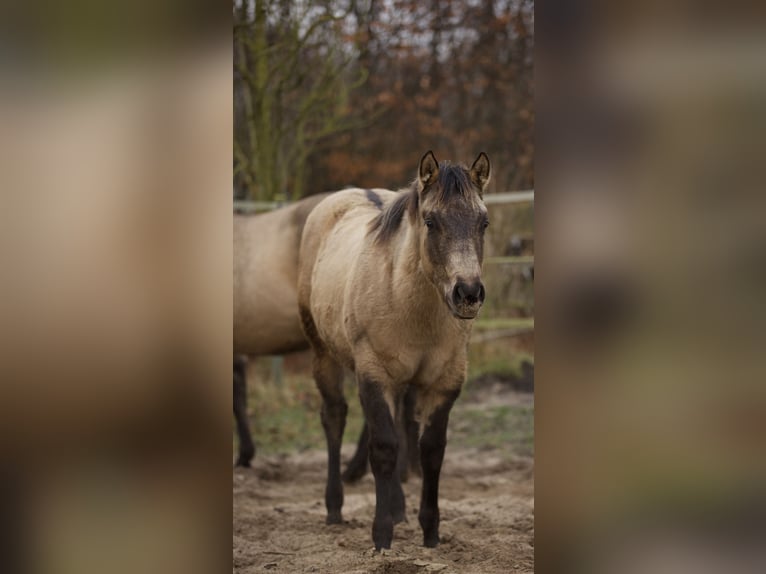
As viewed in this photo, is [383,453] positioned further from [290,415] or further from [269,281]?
[290,415]

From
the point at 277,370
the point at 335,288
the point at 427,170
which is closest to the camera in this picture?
the point at 427,170

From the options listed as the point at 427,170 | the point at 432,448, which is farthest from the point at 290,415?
the point at 427,170

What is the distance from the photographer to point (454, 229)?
3434 mm

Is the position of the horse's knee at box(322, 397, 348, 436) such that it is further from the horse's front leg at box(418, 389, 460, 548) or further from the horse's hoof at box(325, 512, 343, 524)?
the horse's front leg at box(418, 389, 460, 548)

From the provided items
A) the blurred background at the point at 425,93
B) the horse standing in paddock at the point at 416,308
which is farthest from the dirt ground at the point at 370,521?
the blurred background at the point at 425,93

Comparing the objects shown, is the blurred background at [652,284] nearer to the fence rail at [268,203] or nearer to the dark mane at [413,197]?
the dark mane at [413,197]

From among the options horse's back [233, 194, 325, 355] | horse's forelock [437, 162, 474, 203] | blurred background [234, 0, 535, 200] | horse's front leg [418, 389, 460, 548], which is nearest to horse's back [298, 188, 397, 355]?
horse's back [233, 194, 325, 355]

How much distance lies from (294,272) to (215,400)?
410 centimetres

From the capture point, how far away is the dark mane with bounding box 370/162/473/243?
353 centimetres

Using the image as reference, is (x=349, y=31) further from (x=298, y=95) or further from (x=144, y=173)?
(x=144, y=173)

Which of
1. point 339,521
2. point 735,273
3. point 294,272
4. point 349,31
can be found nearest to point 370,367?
point 339,521

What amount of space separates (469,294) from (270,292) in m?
2.76

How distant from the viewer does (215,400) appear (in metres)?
1.54

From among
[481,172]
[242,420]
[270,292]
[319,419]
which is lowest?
[319,419]
